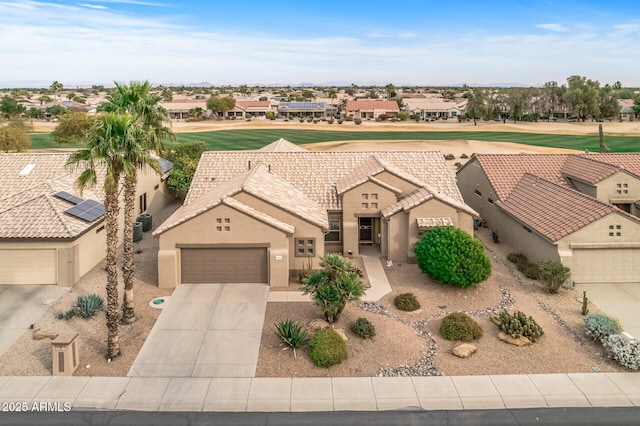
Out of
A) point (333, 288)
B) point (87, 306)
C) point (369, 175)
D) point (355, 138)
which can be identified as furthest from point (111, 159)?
point (355, 138)

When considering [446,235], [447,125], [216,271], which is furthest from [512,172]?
[447,125]

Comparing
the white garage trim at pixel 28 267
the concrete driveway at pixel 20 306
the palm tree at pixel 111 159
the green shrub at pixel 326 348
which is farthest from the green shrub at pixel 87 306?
the green shrub at pixel 326 348

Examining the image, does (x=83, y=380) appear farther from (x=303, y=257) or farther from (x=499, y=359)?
(x=499, y=359)

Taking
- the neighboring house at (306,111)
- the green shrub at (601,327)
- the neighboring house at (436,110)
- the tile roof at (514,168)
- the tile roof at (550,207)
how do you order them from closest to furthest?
the green shrub at (601,327) < the tile roof at (550,207) < the tile roof at (514,168) < the neighboring house at (436,110) < the neighboring house at (306,111)

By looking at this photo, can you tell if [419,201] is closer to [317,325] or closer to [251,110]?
[317,325]

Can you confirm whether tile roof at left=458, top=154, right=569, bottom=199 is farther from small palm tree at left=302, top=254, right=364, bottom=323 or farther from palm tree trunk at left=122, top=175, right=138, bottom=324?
palm tree trunk at left=122, top=175, right=138, bottom=324

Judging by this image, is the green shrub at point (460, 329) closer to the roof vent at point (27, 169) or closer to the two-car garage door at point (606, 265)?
the two-car garage door at point (606, 265)
